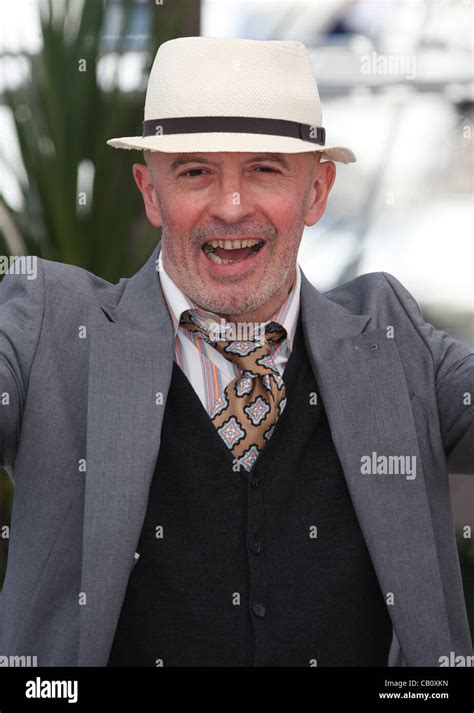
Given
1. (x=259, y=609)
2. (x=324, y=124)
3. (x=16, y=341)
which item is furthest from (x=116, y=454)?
(x=324, y=124)

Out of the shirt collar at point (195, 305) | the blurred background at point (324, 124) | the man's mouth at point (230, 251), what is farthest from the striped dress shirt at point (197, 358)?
the blurred background at point (324, 124)

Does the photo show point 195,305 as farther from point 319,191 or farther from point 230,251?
point 319,191

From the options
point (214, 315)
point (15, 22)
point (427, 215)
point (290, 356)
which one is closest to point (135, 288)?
point (214, 315)

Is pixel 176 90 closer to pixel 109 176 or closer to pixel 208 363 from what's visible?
pixel 208 363

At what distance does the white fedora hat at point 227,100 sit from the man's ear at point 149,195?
106 millimetres

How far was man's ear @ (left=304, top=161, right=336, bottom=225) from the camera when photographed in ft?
7.52

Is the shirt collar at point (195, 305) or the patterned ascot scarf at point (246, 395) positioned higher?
the shirt collar at point (195, 305)

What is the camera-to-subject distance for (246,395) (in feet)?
7.11

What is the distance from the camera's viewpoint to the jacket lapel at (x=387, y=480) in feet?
6.72

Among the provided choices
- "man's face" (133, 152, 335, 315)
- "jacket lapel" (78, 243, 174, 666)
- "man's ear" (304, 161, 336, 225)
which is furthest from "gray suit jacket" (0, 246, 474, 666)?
"man's ear" (304, 161, 336, 225)

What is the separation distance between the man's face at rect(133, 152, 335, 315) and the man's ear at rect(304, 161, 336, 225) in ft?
0.31

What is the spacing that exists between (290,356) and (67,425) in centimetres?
49

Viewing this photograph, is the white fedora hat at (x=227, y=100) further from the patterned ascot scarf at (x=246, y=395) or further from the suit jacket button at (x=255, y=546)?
the suit jacket button at (x=255, y=546)

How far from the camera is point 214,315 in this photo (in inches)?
86.3
